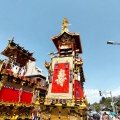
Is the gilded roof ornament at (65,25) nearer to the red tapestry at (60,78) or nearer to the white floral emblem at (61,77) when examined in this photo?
the red tapestry at (60,78)

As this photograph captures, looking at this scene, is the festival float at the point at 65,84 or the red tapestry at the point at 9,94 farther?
the red tapestry at the point at 9,94

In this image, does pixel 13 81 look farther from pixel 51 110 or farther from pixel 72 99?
pixel 72 99

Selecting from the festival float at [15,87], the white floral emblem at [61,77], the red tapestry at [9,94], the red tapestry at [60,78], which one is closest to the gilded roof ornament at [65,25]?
the red tapestry at [60,78]

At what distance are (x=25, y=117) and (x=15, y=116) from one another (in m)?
3.03

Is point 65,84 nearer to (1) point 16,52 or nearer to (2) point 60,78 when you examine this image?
(2) point 60,78

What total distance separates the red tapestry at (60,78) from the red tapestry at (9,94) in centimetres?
693

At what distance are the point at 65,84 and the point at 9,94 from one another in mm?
9436

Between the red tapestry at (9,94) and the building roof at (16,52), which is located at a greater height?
the building roof at (16,52)

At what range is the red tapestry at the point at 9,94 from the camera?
1958cm

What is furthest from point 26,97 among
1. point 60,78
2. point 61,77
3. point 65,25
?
point 65,25

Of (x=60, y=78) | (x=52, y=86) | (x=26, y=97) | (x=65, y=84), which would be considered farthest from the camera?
(x=26, y=97)

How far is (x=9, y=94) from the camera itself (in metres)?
20.6

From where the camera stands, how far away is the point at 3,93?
19.7m

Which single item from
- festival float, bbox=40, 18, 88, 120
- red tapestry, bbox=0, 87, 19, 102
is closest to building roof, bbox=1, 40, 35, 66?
festival float, bbox=40, 18, 88, 120
